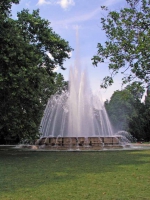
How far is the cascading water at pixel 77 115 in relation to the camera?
2155 cm

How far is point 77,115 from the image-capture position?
2158 centimetres

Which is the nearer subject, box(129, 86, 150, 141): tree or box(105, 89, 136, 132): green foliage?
box(129, 86, 150, 141): tree

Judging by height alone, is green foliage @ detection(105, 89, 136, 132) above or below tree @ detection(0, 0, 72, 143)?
above

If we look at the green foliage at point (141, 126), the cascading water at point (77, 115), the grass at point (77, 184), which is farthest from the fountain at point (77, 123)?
the green foliage at point (141, 126)

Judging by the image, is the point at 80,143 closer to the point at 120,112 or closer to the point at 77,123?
the point at 77,123

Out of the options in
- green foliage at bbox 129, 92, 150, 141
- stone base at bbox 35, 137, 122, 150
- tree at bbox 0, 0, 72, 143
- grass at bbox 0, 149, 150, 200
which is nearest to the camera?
grass at bbox 0, 149, 150, 200

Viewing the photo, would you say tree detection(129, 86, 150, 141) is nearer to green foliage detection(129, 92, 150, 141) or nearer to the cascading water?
green foliage detection(129, 92, 150, 141)

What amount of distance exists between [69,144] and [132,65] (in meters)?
10.9

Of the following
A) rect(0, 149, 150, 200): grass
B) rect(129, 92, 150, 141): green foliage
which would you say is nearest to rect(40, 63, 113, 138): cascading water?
rect(0, 149, 150, 200): grass

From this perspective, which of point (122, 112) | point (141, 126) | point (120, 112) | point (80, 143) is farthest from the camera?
point (120, 112)

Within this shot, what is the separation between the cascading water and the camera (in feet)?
70.7

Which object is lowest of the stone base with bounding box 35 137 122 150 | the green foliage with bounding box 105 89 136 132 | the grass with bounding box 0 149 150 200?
the grass with bounding box 0 149 150 200

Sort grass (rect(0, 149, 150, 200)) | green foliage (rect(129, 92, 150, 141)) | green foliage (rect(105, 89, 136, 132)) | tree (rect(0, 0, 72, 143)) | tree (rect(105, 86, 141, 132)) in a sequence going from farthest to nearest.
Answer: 1. green foliage (rect(105, 89, 136, 132))
2. tree (rect(105, 86, 141, 132))
3. green foliage (rect(129, 92, 150, 141))
4. tree (rect(0, 0, 72, 143))
5. grass (rect(0, 149, 150, 200))

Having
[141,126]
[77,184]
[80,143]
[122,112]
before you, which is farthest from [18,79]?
[122,112]
